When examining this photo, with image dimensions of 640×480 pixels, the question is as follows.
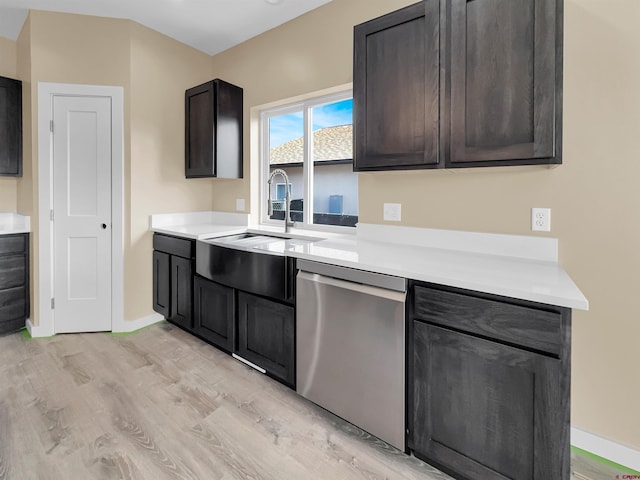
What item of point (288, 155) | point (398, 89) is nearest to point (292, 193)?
point (288, 155)

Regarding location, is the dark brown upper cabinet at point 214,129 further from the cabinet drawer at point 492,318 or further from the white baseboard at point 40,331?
the cabinet drawer at point 492,318

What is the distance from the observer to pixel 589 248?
65.1 inches

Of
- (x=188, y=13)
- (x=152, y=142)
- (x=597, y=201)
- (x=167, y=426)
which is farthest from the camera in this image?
(x=152, y=142)

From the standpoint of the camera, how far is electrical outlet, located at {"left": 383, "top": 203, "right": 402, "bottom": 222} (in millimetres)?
2271

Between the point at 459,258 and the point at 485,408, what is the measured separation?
2.43ft

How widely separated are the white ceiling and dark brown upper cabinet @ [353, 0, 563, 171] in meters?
1.14

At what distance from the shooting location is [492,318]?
1.29 meters

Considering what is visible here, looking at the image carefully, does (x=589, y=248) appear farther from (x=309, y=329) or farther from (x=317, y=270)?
(x=309, y=329)

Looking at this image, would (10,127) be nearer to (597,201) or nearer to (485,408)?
(485,408)

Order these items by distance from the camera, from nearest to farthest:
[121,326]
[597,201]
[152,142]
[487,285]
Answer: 1. [487,285]
2. [597,201]
3. [121,326]
4. [152,142]

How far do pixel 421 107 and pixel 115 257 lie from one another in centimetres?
283

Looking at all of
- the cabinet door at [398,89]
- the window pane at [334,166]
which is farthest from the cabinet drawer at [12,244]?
the cabinet door at [398,89]

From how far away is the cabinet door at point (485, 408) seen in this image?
47.0 inches

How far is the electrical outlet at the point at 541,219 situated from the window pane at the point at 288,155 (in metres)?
1.86
